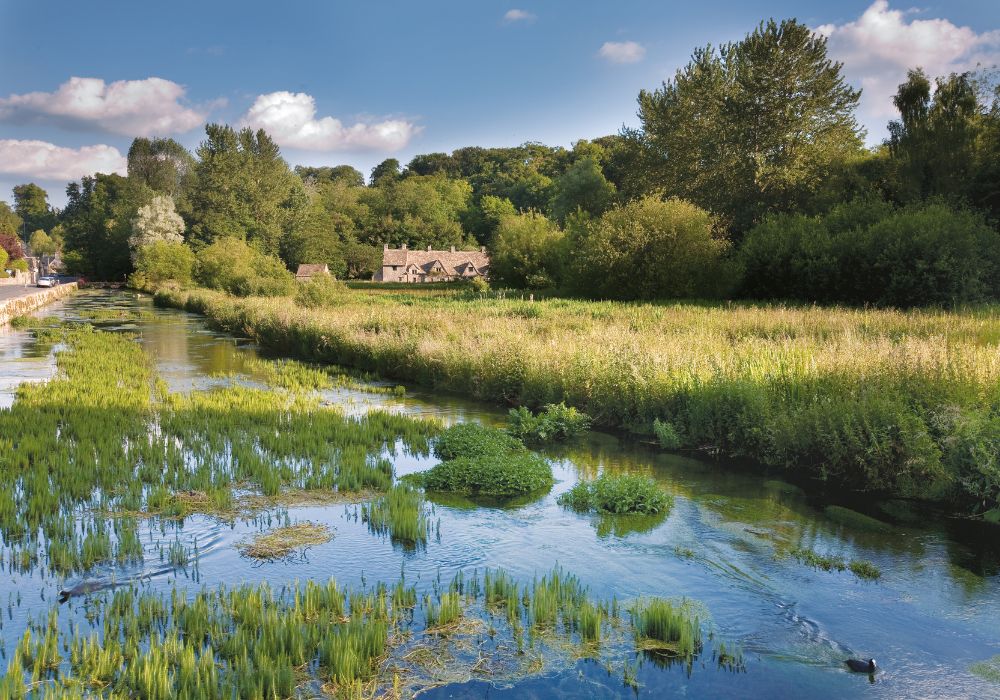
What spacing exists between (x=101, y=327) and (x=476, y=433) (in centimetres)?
3452

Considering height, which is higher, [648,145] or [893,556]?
[648,145]

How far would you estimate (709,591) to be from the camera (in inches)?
296

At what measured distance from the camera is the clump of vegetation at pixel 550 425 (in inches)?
566

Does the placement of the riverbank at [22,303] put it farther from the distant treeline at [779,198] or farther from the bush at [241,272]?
the distant treeline at [779,198]

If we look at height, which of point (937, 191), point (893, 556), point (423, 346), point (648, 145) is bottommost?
point (893, 556)

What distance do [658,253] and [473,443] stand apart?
28745 millimetres

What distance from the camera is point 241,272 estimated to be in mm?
59125

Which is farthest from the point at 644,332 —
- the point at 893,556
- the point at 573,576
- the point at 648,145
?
the point at 648,145

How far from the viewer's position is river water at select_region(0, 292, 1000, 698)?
5.95 m

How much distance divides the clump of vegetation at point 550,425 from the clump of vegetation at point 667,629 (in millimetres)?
7418

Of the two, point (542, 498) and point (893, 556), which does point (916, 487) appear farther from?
point (542, 498)

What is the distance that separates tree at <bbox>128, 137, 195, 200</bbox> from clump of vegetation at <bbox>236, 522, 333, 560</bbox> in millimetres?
123120

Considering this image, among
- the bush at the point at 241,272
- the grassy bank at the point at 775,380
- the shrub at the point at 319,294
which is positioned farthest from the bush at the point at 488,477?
the bush at the point at 241,272

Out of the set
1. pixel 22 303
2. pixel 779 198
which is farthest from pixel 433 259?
pixel 779 198
